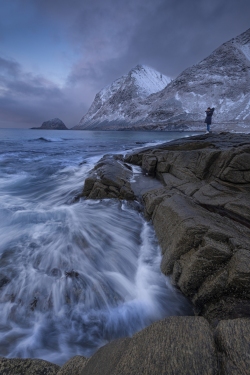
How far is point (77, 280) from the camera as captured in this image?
3.74 meters

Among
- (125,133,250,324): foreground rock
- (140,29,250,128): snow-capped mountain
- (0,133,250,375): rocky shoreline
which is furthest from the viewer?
(140,29,250,128): snow-capped mountain

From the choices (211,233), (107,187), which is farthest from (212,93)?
(211,233)

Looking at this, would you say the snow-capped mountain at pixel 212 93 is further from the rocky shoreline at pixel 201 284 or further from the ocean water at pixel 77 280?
the ocean water at pixel 77 280

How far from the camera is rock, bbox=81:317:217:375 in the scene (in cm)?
139

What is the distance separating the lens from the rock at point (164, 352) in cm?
139

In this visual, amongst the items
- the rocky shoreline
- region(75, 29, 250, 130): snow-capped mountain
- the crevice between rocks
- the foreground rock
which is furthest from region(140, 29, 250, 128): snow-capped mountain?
the crevice between rocks

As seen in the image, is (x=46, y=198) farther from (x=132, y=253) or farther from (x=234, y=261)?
(x=234, y=261)

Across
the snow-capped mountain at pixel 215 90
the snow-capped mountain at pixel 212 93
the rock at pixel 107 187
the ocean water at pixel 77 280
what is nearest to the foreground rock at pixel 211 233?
the ocean water at pixel 77 280

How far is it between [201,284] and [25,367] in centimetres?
254

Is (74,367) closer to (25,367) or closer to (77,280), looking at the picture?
(25,367)

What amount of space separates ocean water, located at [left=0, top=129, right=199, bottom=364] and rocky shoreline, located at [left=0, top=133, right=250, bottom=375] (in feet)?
2.06

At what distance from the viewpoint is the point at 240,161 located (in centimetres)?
520

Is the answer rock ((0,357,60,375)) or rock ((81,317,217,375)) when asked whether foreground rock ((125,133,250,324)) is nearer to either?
rock ((81,317,217,375))

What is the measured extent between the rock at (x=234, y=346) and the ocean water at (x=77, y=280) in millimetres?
1662
